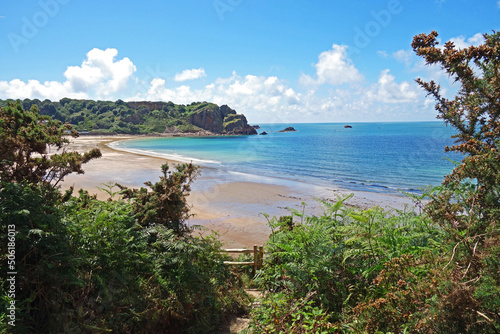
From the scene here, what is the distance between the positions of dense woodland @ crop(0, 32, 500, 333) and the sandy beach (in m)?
7.83

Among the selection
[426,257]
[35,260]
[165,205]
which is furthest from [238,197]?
[426,257]

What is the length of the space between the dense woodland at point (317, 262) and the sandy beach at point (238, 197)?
25.7 feet

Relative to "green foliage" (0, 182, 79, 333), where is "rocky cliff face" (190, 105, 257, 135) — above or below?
above

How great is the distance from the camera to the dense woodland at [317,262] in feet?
10.3

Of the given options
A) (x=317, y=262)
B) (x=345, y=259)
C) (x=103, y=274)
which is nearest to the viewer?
(x=345, y=259)

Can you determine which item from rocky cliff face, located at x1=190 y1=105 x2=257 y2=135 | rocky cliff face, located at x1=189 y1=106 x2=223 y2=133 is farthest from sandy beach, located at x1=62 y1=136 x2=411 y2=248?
rocky cliff face, located at x1=189 y1=106 x2=223 y2=133

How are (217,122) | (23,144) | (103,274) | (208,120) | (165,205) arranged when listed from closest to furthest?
(103,274), (23,144), (165,205), (208,120), (217,122)

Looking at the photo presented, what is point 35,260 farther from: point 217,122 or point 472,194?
point 217,122

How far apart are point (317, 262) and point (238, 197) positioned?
857 inches

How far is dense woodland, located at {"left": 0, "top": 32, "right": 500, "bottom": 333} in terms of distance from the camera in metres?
3.15

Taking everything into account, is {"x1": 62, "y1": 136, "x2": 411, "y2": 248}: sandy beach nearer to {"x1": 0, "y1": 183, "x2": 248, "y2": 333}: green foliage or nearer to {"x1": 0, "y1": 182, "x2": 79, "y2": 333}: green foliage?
{"x1": 0, "y1": 183, "x2": 248, "y2": 333}: green foliage

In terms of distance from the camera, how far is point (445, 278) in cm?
300

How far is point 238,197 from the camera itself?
26.0 meters

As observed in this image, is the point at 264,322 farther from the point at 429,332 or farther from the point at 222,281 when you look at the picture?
the point at 222,281
